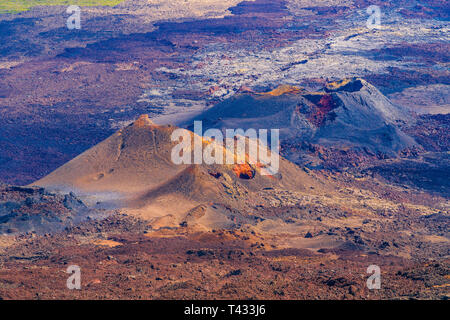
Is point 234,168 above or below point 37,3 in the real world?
below

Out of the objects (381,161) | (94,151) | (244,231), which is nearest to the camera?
(244,231)

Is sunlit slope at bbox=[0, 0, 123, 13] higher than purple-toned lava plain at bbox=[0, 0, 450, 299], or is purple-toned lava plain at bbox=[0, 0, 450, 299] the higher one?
sunlit slope at bbox=[0, 0, 123, 13]

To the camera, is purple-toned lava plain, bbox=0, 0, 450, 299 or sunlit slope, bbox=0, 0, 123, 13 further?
sunlit slope, bbox=0, 0, 123, 13

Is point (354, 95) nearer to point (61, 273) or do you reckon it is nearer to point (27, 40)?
point (61, 273)

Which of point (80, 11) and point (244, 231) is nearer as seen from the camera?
point (244, 231)

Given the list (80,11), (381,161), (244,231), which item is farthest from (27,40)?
(244,231)

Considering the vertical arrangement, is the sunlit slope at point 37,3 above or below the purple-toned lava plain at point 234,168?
above

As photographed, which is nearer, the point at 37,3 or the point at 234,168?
the point at 234,168

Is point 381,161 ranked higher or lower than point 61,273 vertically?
lower
